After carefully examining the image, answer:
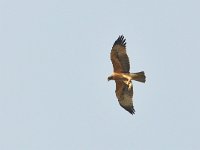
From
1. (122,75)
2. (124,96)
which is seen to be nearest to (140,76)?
(122,75)

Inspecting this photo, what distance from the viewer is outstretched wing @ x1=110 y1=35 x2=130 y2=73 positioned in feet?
65.0

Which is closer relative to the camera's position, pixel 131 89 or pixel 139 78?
pixel 139 78

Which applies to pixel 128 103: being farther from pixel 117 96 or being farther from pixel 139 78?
pixel 139 78

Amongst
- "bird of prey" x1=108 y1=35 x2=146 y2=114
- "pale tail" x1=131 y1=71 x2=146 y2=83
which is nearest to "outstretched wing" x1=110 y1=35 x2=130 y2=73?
"bird of prey" x1=108 y1=35 x2=146 y2=114

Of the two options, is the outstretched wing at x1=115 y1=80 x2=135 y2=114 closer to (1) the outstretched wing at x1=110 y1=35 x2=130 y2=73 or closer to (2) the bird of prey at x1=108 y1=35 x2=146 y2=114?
(2) the bird of prey at x1=108 y1=35 x2=146 y2=114

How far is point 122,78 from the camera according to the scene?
20.0m

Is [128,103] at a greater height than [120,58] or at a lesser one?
lesser

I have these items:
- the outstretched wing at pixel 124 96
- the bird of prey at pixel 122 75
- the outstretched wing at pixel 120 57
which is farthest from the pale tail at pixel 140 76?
the outstretched wing at pixel 124 96

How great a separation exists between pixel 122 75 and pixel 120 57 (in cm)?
67

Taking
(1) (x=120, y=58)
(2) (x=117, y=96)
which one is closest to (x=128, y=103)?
(2) (x=117, y=96)

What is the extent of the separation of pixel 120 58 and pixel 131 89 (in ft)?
4.88

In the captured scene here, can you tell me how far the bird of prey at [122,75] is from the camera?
64.9 ft

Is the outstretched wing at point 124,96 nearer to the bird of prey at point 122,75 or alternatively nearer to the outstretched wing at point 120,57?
the bird of prey at point 122,75

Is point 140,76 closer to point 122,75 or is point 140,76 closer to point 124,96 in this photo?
point 122,75
